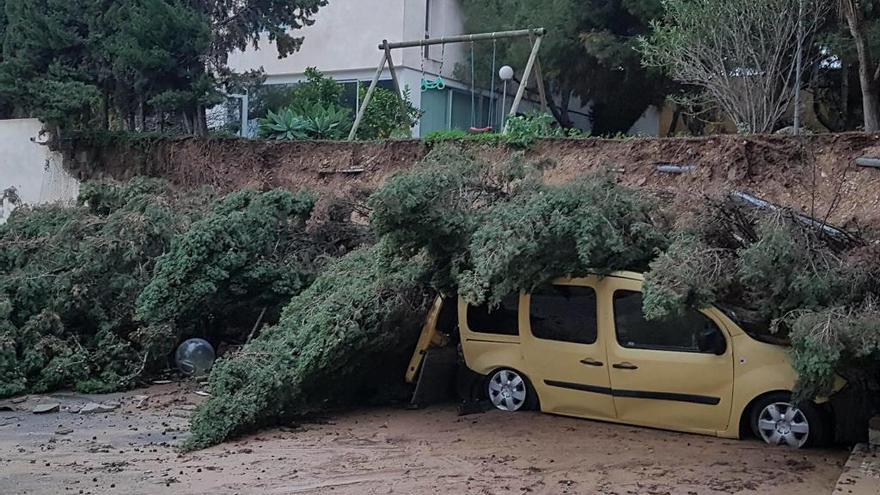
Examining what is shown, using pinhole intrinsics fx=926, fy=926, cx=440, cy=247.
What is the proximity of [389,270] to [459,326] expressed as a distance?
3.08ft

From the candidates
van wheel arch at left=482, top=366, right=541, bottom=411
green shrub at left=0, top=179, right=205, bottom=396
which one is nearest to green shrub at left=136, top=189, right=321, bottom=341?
green shrub at left=0, top=179, right=205, bottom=396

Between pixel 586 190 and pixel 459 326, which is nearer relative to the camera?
pixel 586 190

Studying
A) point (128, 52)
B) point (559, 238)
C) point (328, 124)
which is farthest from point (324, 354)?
point (128, 52)

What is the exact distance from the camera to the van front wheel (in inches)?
370

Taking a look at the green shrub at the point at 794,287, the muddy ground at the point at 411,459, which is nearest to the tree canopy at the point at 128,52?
the muddy ground at the point at 411,459

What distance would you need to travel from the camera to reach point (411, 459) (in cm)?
803

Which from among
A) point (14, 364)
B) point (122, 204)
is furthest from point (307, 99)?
point (14, 364)

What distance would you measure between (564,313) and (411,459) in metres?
2.12

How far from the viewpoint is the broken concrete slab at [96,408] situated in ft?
34.8

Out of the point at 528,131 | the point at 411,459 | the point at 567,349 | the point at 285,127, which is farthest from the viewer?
the point at 285,127

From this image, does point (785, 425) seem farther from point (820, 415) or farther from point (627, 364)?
point (627, 364)

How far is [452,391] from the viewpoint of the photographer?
10.3m

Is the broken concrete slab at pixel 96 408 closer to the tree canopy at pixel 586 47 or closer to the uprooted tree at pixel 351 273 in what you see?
the uprooted tree at pixel 351 273

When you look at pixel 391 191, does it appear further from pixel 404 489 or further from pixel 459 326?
pixel 404 489
